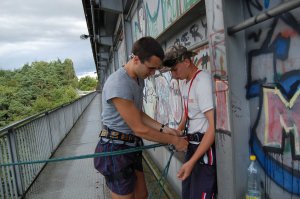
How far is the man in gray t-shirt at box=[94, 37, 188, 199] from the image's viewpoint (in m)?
2.61

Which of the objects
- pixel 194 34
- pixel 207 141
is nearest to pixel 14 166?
pixel 194 34

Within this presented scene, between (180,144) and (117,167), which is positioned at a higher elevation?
(180,144)

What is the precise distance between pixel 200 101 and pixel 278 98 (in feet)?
2.22

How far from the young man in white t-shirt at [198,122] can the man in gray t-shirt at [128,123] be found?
0.44ft

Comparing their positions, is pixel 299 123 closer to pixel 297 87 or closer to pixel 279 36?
pixel 297 87

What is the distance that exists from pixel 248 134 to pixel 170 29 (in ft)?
7.34

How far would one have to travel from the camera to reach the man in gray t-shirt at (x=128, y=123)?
2613 millimetres

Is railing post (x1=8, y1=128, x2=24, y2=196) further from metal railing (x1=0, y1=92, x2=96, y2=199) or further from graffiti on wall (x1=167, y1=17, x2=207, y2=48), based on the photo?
graffiti on wall (x1=167, y1=17, x2=207, y2=48)

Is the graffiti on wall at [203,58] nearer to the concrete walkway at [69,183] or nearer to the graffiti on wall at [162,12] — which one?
the graffiti on wall at [162,12]

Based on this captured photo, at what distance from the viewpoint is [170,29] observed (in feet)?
13.9

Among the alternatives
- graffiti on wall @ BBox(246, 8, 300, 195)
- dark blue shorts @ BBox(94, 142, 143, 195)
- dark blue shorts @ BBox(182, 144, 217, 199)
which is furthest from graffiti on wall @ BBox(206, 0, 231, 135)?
dark blue shorts @ BBox(94, 142, 143, 195)

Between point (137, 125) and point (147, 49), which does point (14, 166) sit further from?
point (147, 49)

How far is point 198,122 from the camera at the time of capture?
8.71 feet

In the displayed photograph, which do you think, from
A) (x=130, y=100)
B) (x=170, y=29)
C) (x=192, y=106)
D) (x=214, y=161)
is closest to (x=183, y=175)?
(x=214, y=161)
